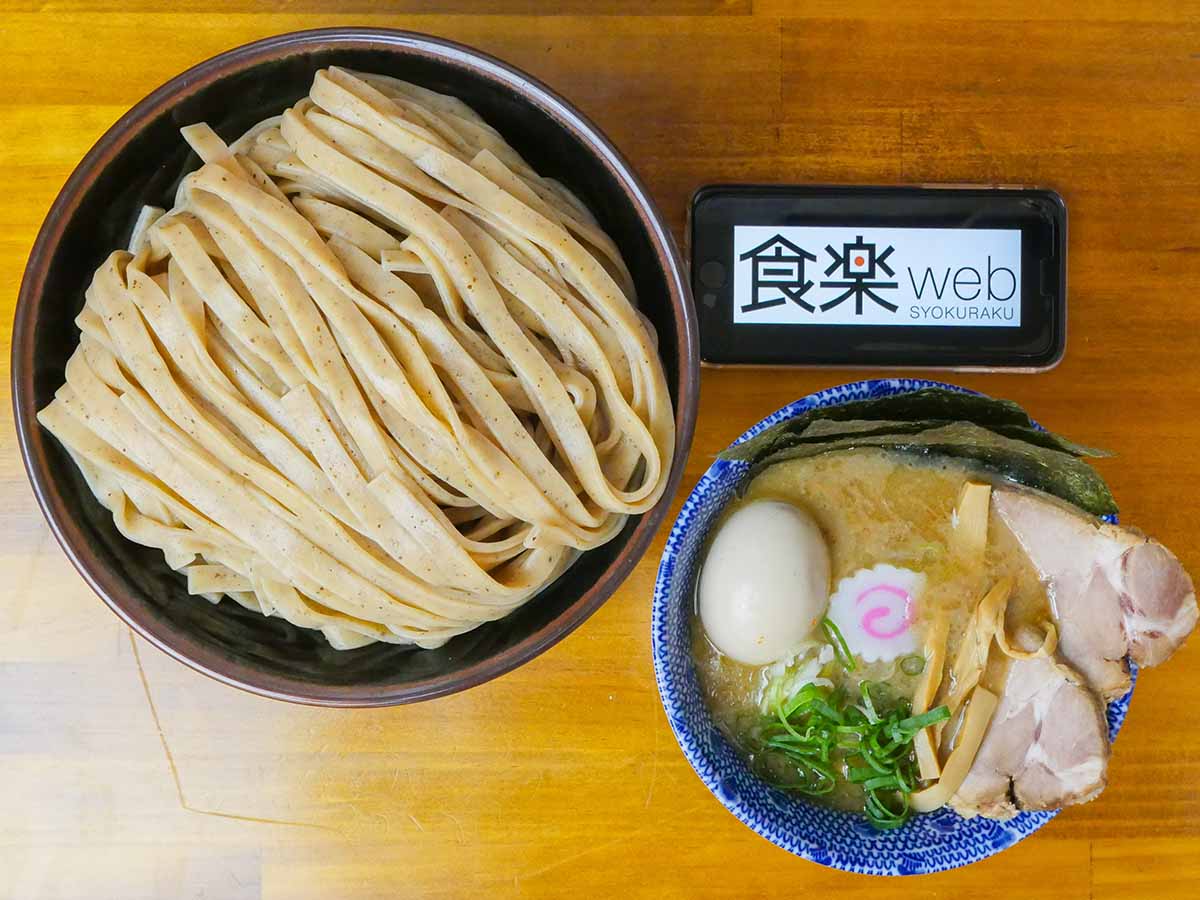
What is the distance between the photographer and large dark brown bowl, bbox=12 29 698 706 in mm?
936

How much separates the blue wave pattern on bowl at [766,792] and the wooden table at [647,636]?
10cm

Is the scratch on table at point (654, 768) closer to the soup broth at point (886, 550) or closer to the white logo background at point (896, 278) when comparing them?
the soup broth at point (886, 550)

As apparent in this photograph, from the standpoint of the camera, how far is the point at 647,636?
1.22 m

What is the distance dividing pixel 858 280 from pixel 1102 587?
1.37ft

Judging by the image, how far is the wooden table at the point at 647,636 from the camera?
121 cm

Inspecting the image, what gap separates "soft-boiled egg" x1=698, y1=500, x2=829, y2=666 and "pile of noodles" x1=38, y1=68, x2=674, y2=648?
0.22m

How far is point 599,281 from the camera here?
0.93m

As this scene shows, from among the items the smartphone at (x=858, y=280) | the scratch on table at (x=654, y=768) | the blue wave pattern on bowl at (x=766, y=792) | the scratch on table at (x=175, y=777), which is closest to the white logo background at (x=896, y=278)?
the smartphone at (x=858, y=280)

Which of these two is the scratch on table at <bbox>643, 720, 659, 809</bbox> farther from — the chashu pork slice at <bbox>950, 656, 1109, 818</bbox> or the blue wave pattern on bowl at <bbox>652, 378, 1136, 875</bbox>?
the chashu pork slice at <bbox>950, 656, 1109, 818</bbox>

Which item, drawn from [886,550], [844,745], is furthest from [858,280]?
[844,745]

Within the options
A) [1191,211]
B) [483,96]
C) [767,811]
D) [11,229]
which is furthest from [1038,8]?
[11,229]

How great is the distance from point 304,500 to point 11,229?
1.87 ft

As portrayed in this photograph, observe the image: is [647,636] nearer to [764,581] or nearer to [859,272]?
[764,581]

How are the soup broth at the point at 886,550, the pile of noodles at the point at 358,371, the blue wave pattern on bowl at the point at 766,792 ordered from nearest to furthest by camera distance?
the pile of noodles at the point at 358,371, the blue wave pattern on bowl at the point at 766,792, the soup broth at the point at 886,550
